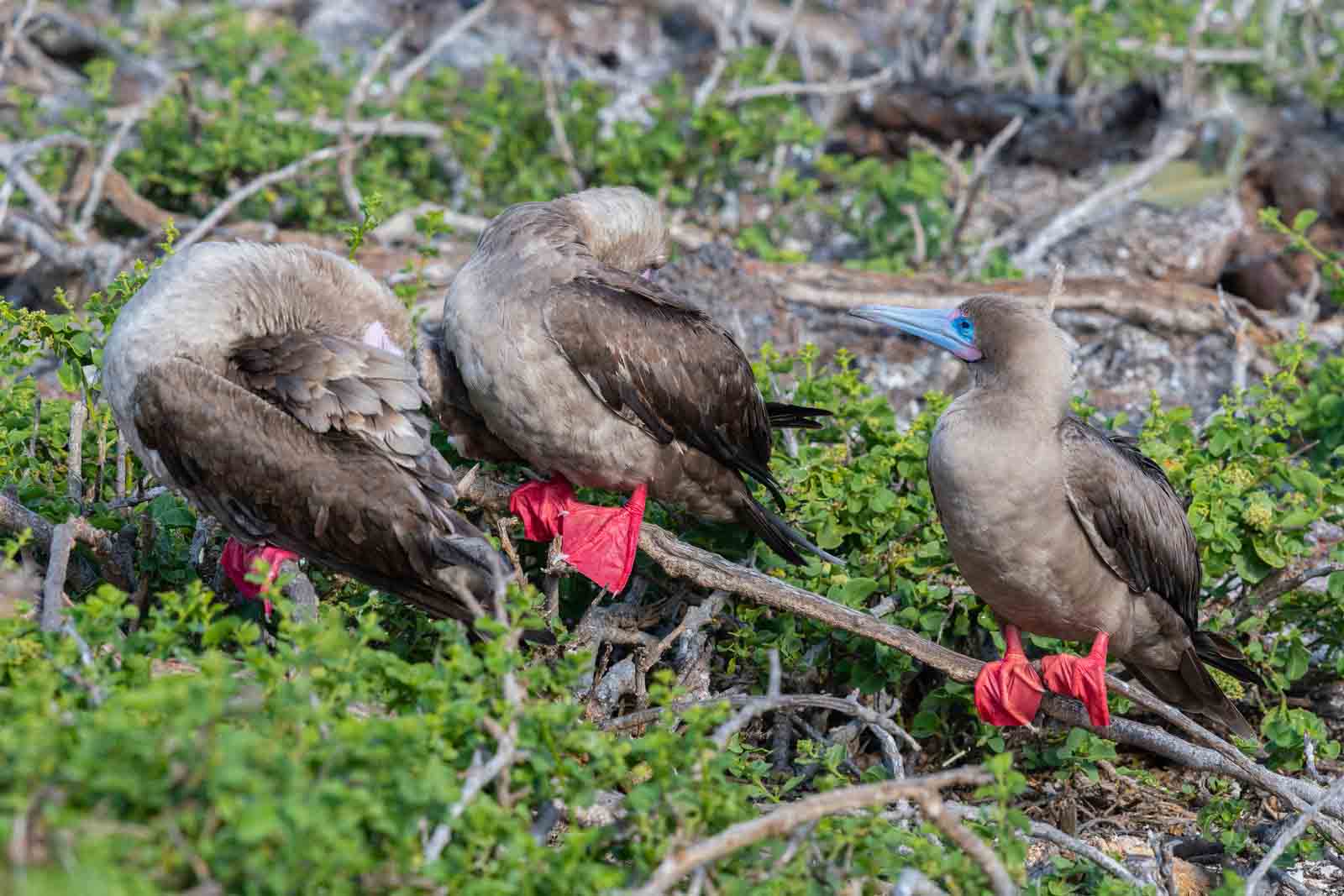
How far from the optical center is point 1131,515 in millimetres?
4340

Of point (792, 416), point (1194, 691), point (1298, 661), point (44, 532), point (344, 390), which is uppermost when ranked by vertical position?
point (344, 390)

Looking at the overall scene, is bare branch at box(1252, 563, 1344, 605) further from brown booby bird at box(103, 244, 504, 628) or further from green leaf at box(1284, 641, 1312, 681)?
brown booby bird at box(103, 244, 504, 628)

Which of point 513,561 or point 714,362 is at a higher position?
point 714,362

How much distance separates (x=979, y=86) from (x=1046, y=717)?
6171 mm

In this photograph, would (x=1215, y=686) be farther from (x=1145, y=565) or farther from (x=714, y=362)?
(x=714, y=362)

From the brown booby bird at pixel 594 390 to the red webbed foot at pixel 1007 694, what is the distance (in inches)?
26.7

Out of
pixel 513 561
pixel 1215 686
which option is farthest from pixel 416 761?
pixel 1215 686

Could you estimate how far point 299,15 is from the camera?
11008 millimetres

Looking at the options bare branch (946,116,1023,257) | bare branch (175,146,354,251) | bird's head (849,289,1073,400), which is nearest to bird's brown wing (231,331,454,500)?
bird's head (849,289,1073,400)

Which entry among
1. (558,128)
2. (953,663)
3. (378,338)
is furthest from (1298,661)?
(558,128)

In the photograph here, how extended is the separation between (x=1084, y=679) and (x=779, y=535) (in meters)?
1.06

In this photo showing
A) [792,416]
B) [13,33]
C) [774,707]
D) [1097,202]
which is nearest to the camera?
[774,707]

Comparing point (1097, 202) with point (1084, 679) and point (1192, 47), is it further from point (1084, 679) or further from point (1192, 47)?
point (1084, 679)

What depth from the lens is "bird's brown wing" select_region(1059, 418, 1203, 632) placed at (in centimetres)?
430
